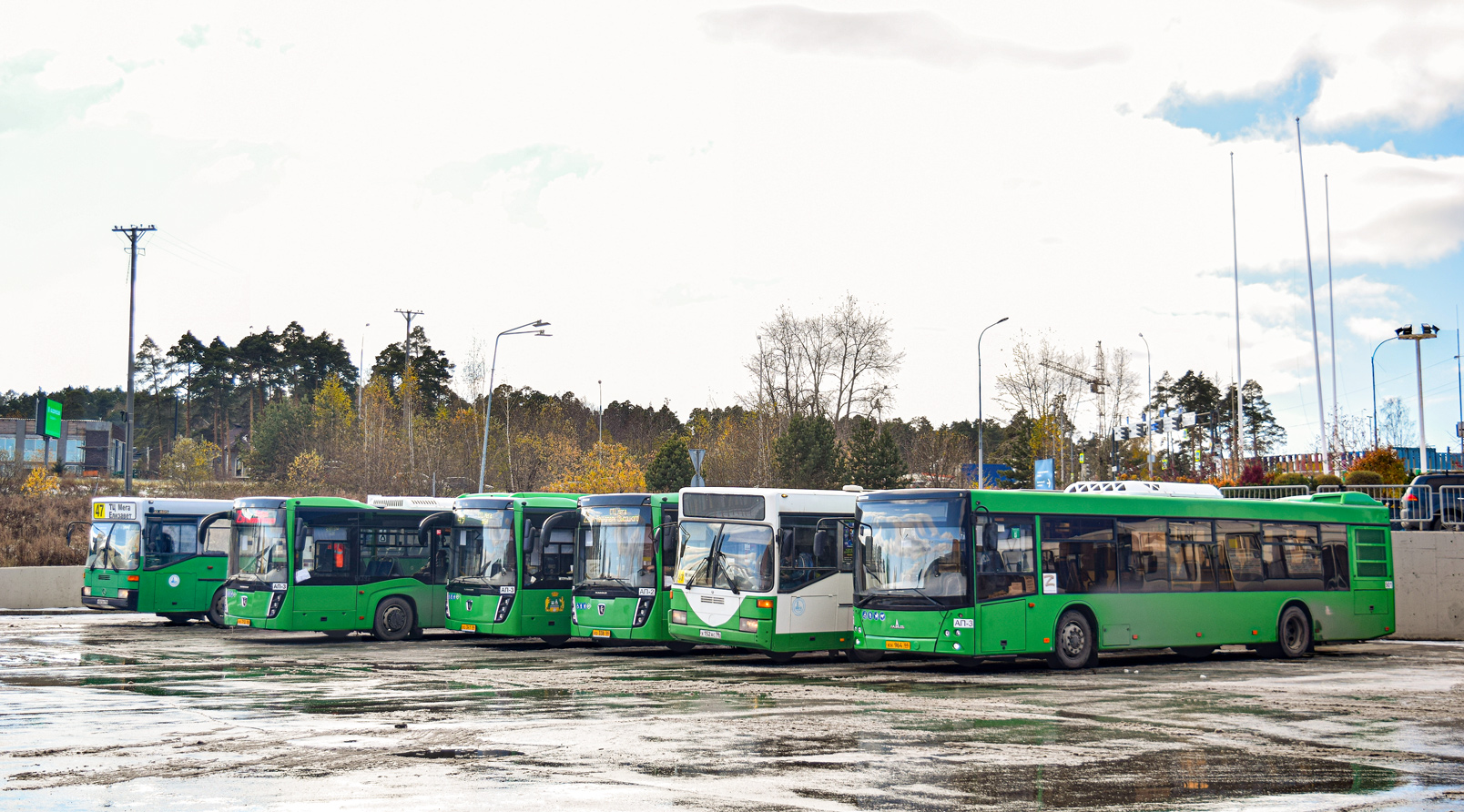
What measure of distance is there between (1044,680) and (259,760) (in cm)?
1091

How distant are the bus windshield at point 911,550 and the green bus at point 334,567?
33.6 ft

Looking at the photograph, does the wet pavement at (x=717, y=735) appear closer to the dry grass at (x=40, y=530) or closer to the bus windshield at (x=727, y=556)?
the bus windshield at (x=727, y=556)

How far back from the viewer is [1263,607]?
21.7m

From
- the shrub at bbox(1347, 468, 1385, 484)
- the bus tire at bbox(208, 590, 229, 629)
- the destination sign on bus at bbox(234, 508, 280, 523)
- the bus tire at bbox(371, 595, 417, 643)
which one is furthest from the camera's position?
the shrub at bbox(1347, 468, 1385, 484)

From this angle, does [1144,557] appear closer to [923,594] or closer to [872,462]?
[923,594]

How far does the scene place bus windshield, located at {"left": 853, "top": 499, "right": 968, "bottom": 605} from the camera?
59.3 feet

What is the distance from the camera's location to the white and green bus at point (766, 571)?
1981 cm

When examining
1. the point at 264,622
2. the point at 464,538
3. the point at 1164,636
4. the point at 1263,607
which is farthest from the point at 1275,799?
the point at 264,622

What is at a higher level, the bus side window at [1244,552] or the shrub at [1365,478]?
the shrub at [1365,478]

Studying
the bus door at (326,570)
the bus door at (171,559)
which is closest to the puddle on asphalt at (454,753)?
the bus door at (326,570)

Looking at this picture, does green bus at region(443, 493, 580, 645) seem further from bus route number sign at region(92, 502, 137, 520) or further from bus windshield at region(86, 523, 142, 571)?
bus route number sign at region(92, 502, 137, 520)

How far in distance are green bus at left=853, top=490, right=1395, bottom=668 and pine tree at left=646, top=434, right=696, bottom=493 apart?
45465 mm

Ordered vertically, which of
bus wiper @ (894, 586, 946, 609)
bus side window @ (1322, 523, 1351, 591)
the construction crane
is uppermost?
the construction crane

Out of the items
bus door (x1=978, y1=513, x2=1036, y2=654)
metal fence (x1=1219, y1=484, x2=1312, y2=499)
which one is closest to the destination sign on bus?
bus door (x1=978, y1=513, x2=1036, y2=654)
